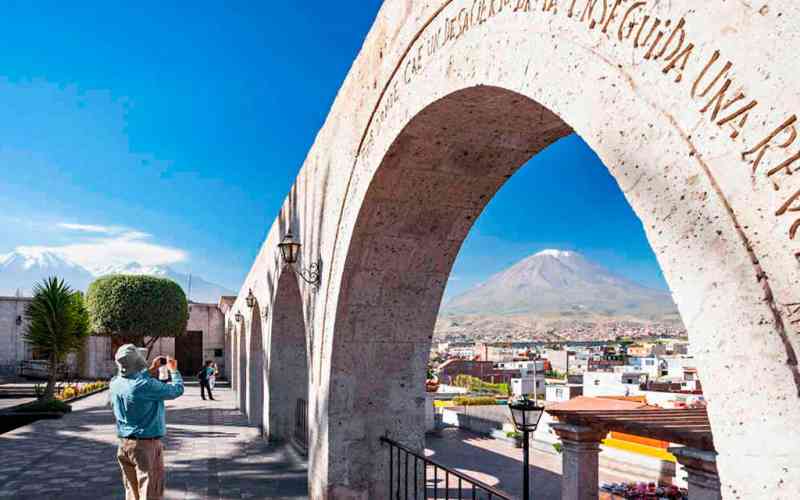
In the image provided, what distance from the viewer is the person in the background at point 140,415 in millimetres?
4695

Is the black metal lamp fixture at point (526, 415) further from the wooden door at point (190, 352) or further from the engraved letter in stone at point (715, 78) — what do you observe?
the wooden door at point (190, 352)

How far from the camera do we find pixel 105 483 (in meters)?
7.57

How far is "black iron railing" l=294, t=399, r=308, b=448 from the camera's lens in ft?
30.5

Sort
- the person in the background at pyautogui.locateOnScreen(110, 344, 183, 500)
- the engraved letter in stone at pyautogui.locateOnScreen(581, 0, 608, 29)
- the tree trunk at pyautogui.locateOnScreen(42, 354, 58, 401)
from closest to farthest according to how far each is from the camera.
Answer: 1. the engraved letter in stone at pyautogui.locateOnScreen(581, 0, 608, 29)
2. the person in the background at pyautogui.locateOnScreen(110, 344, 183, 500)
3. the tree trunk at pyautogui.locateOnScreen(42, 354, 58, 401)

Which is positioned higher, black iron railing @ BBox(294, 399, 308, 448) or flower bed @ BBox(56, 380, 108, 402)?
black iron railing @ BBox(294, 399, 308, 448)

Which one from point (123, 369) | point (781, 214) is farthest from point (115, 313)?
point (781, 214)

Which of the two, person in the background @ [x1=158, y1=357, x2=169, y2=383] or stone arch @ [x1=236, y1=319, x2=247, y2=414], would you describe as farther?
stone arch @ [x1=236, y1=319, x2=247, y2=414]

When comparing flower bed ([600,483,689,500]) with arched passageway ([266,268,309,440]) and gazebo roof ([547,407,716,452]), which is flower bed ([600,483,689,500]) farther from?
arched passageway ([266,268,309,440])

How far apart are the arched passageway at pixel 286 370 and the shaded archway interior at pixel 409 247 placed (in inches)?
188

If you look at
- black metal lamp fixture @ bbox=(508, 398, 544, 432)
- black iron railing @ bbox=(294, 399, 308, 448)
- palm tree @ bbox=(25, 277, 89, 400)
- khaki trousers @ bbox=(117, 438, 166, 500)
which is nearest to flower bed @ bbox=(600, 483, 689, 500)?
black metal lamp fixture @ bbox=(508, 398, 544, 432)

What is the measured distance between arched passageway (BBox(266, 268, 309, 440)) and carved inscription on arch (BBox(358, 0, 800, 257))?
26.3 ft

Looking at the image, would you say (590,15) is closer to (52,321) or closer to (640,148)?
(640,148)

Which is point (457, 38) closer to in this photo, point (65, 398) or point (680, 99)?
point (680, 99)

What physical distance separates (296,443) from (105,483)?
298cm
